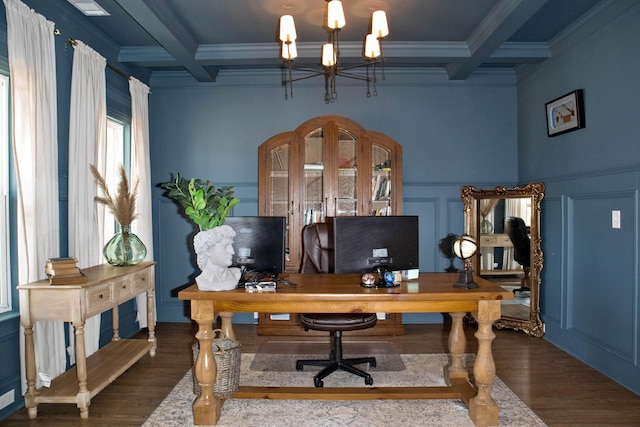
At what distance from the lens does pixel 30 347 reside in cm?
255

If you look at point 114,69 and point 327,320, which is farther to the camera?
point 114,69

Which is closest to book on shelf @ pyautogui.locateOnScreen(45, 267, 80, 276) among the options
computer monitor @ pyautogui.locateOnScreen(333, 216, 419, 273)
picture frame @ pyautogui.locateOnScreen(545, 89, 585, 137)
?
computer monitor @ pyautogui.locateOnScreen(333, 216, 419, 273)

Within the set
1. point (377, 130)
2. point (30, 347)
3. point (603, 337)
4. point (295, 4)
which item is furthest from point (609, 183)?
point (30, 347)

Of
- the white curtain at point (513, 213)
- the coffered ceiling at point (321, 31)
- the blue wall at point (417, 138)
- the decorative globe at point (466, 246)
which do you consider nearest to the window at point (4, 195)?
the coffered ceiling at point (321, 31)

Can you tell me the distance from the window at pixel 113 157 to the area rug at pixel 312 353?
6.00ft

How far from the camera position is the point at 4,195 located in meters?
2.71

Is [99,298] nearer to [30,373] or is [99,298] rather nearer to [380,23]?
[30,373]

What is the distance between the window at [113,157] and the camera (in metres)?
4.01

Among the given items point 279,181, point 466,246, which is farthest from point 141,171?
point 466,246

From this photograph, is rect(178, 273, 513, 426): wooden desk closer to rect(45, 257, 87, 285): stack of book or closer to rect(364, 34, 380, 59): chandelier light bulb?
rect(45, 257, 87, 285): stack of book

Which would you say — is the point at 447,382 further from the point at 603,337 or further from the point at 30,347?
the point at 30,347

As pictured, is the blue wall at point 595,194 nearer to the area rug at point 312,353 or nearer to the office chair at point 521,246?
the office chair at point 521,246

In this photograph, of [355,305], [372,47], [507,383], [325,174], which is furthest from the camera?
[325,174]

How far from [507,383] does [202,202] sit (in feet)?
8.00
